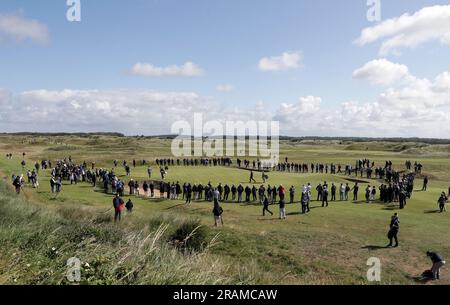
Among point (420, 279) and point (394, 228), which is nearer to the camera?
point (420, 279)

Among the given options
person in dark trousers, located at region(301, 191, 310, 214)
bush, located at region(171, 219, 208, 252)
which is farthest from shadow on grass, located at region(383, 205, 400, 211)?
bush, located at region(171, 219, 208, 252)

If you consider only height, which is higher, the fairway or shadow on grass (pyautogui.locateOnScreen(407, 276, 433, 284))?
the fairway

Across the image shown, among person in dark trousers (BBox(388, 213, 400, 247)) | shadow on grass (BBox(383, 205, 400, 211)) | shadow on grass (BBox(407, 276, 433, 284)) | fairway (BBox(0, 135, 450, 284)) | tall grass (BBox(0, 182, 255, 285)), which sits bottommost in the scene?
shadow on grass (BBox(407, 276, 433, 284))

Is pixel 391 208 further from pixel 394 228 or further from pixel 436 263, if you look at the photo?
pixel 436 263

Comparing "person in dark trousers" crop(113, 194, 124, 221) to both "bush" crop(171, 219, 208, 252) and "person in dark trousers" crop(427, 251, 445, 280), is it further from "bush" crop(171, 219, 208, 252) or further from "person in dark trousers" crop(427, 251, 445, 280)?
"person in dark trousers" crop(427, 251, 445, 280)

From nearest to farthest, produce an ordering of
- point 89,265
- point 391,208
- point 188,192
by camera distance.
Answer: point 89,265
point 391,208
point 188,192

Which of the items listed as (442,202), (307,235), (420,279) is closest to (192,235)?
(307,235)

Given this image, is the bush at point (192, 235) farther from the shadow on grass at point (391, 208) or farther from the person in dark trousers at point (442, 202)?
the person in dark trousers at point (442, 202)

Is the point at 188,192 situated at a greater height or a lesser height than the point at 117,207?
lesser

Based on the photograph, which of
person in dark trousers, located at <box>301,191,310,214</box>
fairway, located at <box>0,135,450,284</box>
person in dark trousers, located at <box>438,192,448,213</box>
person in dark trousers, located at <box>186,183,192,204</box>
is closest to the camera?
fairway, located at <box>0,135,450,284</box>

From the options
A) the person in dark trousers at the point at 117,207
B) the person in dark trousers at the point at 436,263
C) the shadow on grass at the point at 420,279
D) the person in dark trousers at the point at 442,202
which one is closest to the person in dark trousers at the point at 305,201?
the person in dark trousers at the point at 442,202

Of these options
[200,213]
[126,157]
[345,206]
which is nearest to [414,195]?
[345,206]
